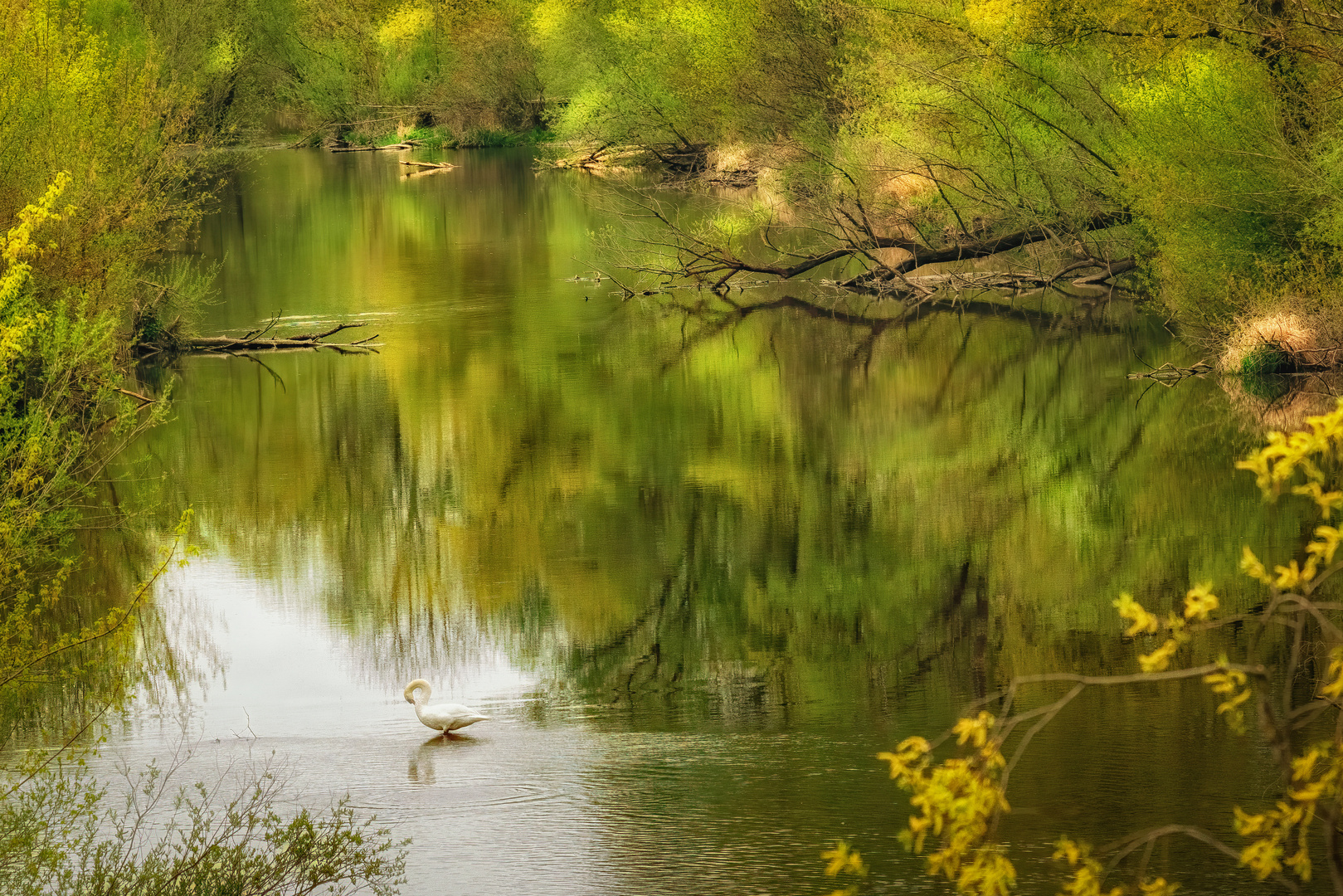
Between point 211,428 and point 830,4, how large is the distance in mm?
24055

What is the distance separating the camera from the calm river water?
10.8 m

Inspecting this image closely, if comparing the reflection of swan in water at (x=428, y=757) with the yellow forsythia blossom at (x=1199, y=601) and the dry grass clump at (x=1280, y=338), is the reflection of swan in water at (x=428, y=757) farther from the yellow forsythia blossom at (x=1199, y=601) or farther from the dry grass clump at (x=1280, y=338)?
the dry grass clump at (x=1280, y=338)

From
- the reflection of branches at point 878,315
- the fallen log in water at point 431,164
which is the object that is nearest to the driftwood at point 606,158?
the fallen log in water at point 431,164

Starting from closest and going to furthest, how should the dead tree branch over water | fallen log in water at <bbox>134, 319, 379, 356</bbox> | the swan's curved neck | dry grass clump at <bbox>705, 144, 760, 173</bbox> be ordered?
the swan's curved neck, fallen log in water at <bbox>134, 319, 379, 356</bbox>, the dead tree branch over water, dry grass clump at <bbox>705, 144, 760, 173</bbox>

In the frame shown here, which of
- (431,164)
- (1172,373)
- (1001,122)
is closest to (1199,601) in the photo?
(1172,373)

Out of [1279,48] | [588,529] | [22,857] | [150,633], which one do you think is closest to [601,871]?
[22,857]

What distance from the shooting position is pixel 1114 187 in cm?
2869

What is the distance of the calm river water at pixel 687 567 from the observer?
10.8 meters

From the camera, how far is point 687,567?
1709 cm

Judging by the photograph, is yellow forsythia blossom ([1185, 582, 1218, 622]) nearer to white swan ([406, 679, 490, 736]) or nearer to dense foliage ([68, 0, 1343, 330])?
Answer: white swan ([406, 679, 490, 736])

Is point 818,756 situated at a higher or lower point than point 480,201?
lower

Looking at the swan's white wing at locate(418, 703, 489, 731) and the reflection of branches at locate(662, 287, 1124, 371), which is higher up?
the reflection of branches at locate(662, 287, 1124, 371)

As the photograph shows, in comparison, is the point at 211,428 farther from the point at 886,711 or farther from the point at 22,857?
the point at 22,857

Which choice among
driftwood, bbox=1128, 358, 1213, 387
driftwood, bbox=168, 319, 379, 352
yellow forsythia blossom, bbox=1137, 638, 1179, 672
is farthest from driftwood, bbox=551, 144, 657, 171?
yellow forsythia blossom, bbox=1137, 638, 1179, 672
